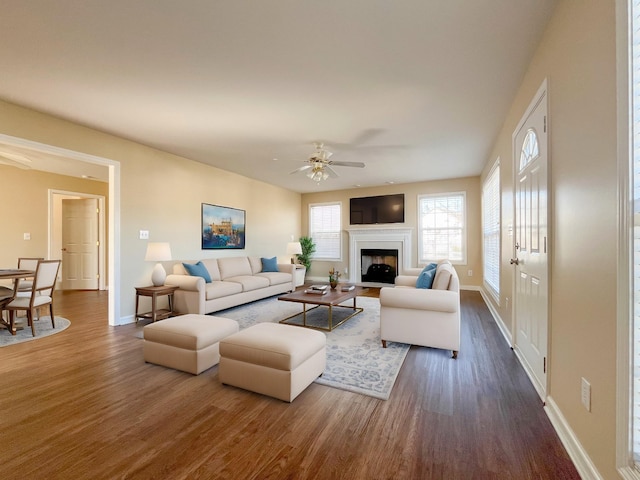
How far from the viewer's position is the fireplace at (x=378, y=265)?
24.8 ft

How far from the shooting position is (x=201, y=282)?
168 inches

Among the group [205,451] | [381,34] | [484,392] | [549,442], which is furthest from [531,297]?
[205,451]

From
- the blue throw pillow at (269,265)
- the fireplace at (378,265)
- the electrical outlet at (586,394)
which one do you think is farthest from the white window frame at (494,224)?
the blue throw pillow at (269,265)

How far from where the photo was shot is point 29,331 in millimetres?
3637

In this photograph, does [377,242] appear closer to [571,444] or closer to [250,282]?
[250,282]

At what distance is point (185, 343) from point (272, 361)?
3.05 feet

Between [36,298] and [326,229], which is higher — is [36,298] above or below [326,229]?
below

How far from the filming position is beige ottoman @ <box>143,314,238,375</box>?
250 centimetres

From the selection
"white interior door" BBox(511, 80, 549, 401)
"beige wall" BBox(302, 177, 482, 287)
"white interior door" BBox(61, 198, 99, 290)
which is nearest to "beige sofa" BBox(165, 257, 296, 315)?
"beige wall" BBox(302, 177, 482, 287)

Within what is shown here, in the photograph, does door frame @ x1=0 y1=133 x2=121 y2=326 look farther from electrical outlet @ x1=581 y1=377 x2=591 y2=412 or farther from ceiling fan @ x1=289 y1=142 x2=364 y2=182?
electrical outlet @ x1=581 y1=377 x2=591 y2=412

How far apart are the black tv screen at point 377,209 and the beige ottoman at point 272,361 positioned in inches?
222

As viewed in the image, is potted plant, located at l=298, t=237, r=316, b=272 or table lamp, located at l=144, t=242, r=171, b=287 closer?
table lamp, located at l=144, t=242, r=171, b=287

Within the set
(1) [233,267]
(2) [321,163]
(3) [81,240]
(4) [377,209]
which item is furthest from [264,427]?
(3) [81,240]

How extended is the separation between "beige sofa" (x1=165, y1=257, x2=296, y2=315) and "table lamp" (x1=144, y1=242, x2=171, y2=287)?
190mm
